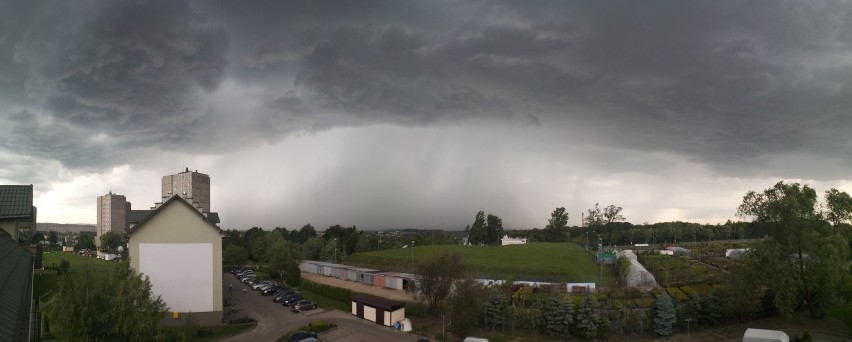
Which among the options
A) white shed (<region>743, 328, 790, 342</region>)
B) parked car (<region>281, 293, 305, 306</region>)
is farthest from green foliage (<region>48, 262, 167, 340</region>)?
white shed (<region>743, 328, 790, 342</region>)

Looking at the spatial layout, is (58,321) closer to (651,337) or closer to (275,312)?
(275,312)

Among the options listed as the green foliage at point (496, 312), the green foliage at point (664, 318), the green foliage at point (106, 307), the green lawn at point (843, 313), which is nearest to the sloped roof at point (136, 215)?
the green foliage at point (106, 307)

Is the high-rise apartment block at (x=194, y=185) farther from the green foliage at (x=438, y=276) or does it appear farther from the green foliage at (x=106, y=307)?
the green foliage at (x=438, y=276)

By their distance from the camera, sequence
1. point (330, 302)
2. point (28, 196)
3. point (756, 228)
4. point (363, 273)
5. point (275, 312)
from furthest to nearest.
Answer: point (363, 273)
point (330, 302)
point (275, 312)
point (756, 228)
point (28, 196)

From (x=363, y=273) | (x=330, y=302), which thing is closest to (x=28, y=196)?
(x=330, y=302)

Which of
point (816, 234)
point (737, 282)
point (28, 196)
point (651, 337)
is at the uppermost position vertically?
point (28, 196)

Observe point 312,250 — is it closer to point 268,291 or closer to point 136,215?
point 268,291
